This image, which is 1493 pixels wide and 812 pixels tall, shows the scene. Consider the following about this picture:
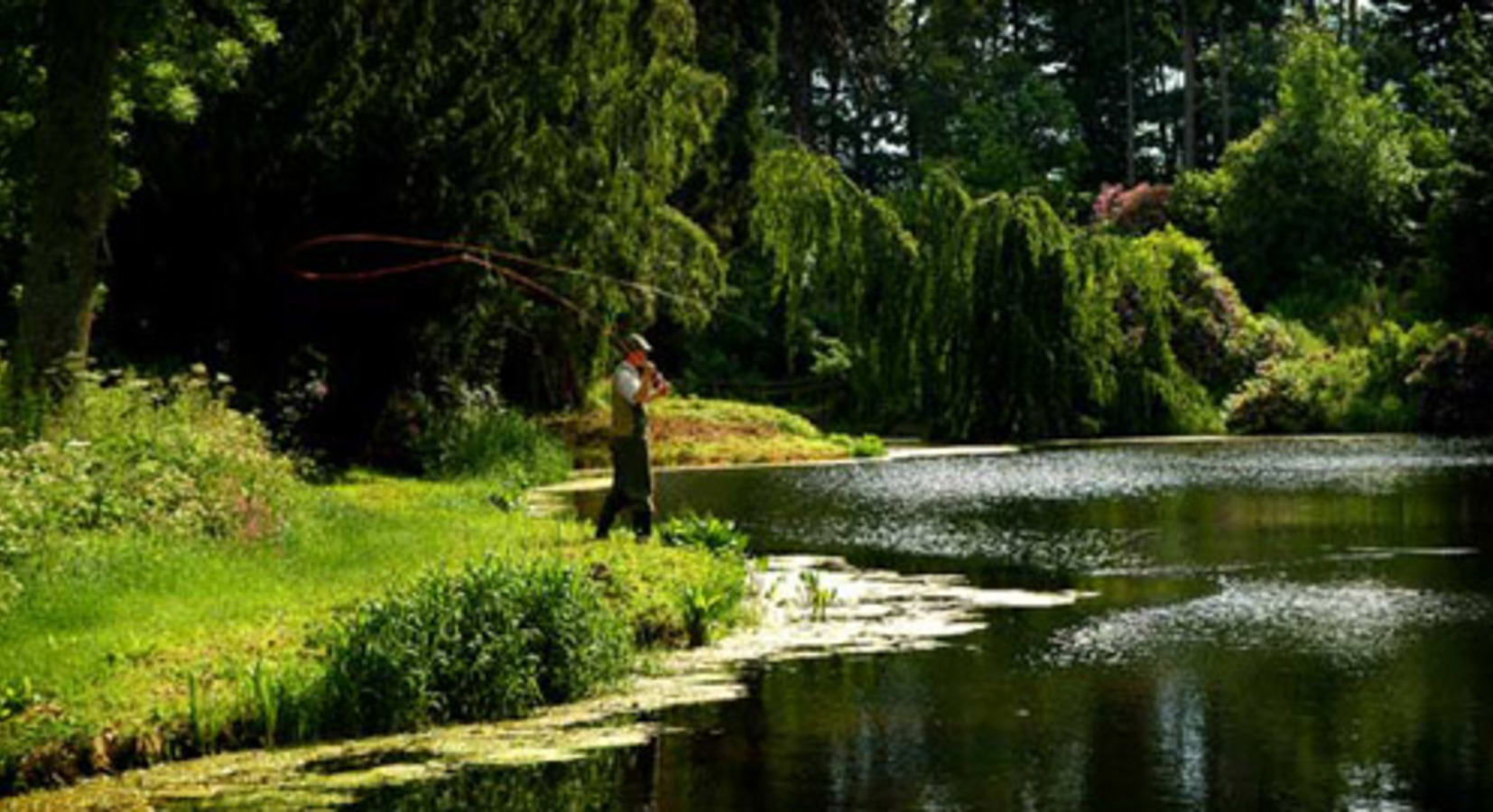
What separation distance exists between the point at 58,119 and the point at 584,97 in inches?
505

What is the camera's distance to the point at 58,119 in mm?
17797

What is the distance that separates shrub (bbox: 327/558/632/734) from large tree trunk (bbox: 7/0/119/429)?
7.30m

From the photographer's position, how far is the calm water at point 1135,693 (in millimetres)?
9125

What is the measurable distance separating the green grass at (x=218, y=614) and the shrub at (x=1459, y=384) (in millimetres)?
28479

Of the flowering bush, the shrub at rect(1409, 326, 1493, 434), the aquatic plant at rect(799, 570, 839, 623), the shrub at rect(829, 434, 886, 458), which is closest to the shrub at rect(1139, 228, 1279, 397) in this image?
the shrub at rect(1409, 326, 1493, 434)

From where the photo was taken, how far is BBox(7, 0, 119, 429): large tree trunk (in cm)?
1769

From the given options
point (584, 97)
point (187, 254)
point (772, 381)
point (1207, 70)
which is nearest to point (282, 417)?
point (187, 254)

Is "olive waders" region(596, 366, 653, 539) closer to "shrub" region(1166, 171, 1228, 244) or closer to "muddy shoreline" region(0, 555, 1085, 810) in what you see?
"muddy shoreline" region(0, 555, 1085, 810)

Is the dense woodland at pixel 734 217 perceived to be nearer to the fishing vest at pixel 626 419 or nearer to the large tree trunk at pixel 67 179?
the large tree trunk at pixel 67 179

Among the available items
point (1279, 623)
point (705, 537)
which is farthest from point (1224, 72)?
point (1279, 623)

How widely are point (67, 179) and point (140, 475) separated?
406 cm

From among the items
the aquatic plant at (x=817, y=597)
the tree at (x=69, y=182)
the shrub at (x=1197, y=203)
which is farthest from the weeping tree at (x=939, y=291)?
the aquatic plant at (x=817, y=597)

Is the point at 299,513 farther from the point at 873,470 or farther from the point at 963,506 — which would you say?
the point at 873,470

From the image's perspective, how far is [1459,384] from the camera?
133 feet
